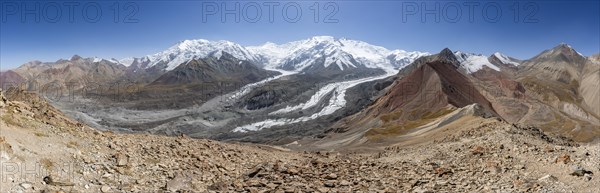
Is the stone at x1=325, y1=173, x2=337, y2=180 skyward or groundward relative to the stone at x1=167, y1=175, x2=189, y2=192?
groundward

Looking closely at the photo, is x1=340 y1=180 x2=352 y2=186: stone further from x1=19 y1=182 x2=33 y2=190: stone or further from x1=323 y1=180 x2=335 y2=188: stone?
x1=19 y1=182 x2=33 y2=190: stone

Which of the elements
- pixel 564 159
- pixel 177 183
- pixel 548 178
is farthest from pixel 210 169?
pixel 564 159

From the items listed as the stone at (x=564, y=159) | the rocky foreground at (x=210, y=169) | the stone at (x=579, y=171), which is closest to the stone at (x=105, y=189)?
the rocky foreground at (x=210, y=169)

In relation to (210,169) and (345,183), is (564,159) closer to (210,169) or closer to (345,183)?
(345,183)

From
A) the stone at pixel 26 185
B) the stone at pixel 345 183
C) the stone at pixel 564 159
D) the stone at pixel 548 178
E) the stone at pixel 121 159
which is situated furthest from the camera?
the stone at pixel 345 183

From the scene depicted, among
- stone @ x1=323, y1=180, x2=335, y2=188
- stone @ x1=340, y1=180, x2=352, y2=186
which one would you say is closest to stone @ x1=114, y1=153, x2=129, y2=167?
stone @ x1=323, y1=180, x2=335, y2=188

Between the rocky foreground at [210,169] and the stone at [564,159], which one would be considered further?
the stone at [564,159]

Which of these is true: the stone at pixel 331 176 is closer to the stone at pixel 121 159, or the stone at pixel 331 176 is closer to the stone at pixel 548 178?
the stone at pixel 548 178

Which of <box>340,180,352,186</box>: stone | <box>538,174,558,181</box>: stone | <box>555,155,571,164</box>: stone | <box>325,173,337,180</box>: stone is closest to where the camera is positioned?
<box>538,174,558,181</box>: stone

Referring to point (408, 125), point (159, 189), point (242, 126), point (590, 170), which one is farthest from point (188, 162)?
point (242, 126)
